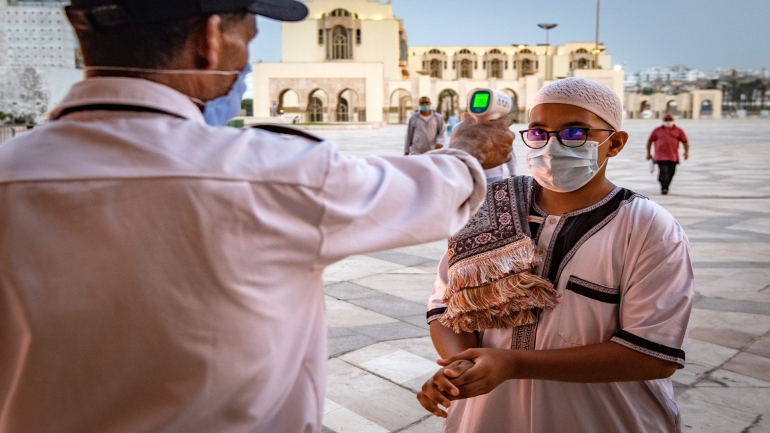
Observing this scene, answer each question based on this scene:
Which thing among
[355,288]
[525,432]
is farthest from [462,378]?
[355,288]

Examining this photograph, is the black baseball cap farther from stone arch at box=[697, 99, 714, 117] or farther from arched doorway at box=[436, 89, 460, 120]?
stone arch at box=[697, 99, 714, 117]

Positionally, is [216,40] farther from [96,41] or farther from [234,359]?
[234,359]

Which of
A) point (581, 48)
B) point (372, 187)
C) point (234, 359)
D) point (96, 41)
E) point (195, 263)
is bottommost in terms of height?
point (234, 359)

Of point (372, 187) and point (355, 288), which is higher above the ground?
point (372, 187)

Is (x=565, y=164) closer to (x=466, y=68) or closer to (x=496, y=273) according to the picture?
(x=496, y=273)

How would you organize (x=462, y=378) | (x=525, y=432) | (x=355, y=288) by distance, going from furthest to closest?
(x=355, y=288)
(x=525, y=432)
(x=462, y=378)

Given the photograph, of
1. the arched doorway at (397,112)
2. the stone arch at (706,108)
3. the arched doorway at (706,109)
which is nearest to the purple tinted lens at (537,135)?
the arched doorway at (397,112)

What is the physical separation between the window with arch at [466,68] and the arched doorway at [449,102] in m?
8.92

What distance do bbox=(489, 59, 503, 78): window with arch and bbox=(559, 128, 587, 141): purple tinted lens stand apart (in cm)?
8646

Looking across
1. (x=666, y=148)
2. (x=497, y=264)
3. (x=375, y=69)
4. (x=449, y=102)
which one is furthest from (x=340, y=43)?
(x=497, y=264)

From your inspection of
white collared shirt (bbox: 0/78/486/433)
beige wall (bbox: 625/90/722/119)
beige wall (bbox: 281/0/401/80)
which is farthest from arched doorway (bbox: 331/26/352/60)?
white collared shirt (bbox: 0/78/486/433)

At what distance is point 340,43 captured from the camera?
214 feet

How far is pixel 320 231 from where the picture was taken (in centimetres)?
119

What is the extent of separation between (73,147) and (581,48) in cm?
8859
